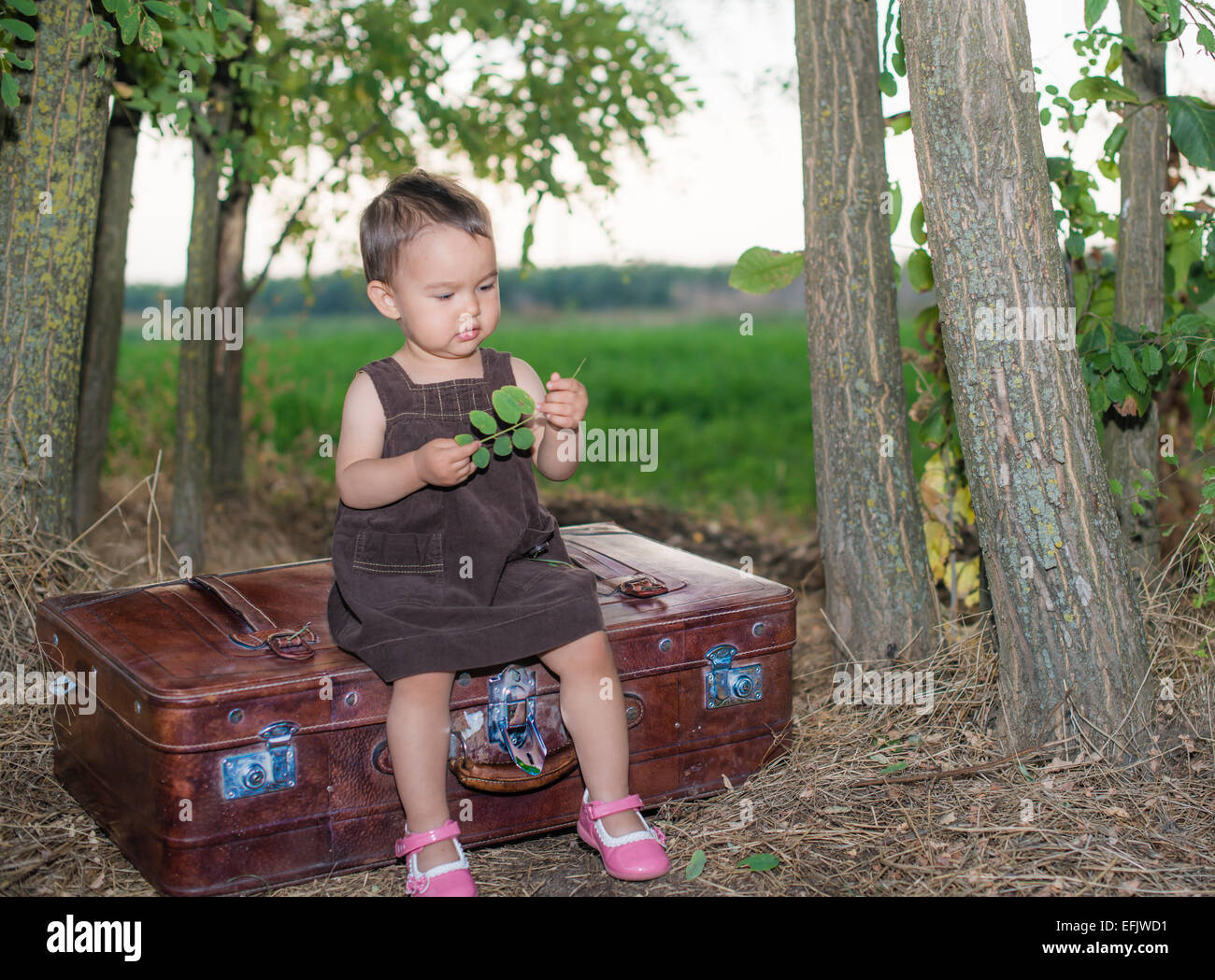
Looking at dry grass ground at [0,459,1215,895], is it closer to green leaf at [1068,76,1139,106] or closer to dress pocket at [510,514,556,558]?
dress pocket at [510,514,556,558]

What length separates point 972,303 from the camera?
8.53 feet

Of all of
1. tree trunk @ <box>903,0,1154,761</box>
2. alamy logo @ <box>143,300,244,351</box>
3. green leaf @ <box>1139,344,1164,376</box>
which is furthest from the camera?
alamy logo @ <box>143,300,244,351</box>

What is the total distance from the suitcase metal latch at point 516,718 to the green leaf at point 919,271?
1.68m

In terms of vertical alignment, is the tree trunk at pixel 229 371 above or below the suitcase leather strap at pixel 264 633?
above

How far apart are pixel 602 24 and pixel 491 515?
10.6 ft

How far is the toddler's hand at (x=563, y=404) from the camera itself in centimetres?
240

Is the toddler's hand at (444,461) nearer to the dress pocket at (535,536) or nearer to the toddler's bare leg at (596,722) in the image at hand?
the dress pocket at (535,536)

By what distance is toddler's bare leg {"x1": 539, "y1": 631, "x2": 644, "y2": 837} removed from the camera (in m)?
2.43

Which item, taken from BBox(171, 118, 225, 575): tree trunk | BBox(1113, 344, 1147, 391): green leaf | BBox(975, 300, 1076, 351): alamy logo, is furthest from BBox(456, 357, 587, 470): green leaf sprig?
BBox(171, 118, 225, 575): tree trunk

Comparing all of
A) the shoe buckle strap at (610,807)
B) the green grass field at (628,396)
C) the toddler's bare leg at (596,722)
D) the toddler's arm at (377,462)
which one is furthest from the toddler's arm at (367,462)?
the green grass field at (628,396)

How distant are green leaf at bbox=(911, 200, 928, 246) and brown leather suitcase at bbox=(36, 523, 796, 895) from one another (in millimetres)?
1111

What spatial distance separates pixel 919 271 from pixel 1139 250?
1.95 feet
